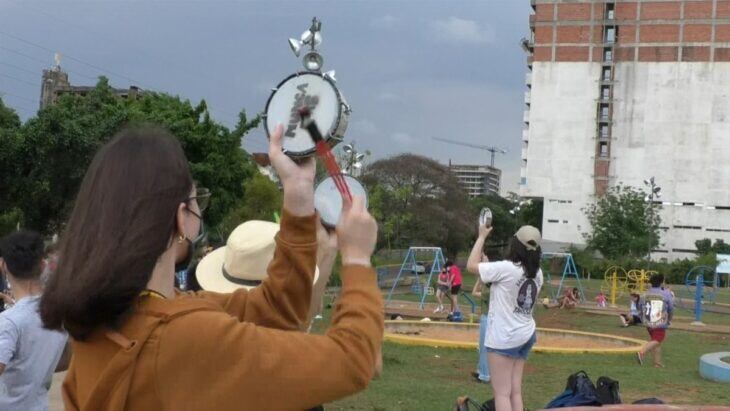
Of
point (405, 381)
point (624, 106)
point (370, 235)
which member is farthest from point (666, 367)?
point (624, 106)

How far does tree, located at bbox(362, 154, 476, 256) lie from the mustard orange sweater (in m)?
52.9


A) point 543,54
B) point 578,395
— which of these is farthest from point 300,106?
point 543,54

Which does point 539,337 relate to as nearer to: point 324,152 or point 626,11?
point 324,152

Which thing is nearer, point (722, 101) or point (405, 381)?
point (405, 381)

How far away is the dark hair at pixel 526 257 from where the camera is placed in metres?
6.74

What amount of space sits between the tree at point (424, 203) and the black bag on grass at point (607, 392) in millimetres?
48177

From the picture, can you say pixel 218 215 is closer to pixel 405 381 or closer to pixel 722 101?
pixel 405 381

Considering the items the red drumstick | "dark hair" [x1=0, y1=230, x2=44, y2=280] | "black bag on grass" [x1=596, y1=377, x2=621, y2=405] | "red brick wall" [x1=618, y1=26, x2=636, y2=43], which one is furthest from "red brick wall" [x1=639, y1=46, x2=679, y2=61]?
the red drumstick

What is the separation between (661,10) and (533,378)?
71.0m

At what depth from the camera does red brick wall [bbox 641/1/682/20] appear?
7525 centimetres

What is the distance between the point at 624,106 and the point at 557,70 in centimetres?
688

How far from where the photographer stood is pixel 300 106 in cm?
243

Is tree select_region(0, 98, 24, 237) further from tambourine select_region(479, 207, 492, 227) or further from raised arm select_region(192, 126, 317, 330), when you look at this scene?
raised arm select_region(192, 126, 317, 330)

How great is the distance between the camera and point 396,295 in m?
32.1
